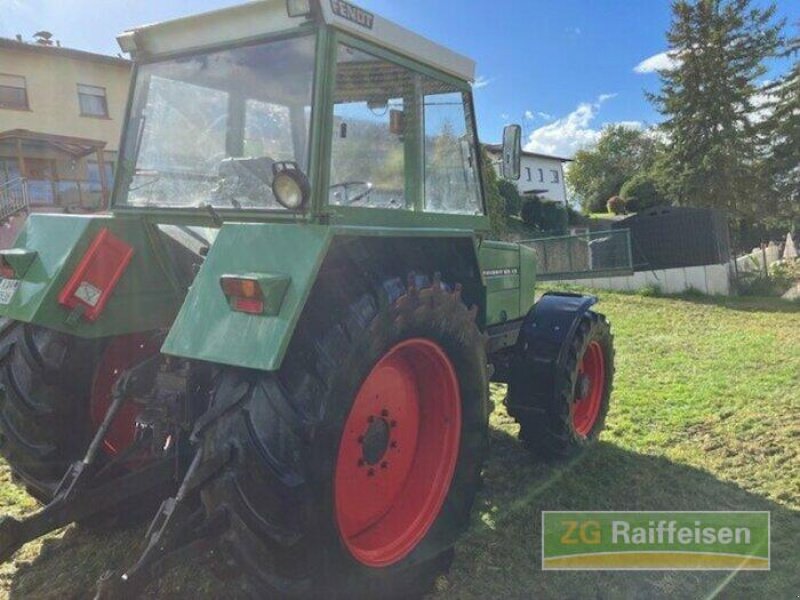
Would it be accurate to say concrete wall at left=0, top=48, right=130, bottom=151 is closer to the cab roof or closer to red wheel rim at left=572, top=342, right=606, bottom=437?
the cab roof

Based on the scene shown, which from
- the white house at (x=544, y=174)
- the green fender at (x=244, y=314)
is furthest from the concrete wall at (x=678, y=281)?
the white house at (x=544, y=174)

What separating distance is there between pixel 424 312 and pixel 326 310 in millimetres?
435

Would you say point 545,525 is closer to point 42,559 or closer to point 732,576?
point 732,576

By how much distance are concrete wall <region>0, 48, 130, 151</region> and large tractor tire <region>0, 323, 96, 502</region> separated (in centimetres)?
1951

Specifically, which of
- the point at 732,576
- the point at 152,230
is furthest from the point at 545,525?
the point at 152,230

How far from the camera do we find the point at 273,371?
6.42 feet

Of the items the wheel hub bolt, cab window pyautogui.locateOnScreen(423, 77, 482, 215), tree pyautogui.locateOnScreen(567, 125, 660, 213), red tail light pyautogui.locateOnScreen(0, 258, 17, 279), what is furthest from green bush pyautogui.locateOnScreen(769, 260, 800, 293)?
tree pyautogui.locateOnScreen(567, 125, 660, 213)

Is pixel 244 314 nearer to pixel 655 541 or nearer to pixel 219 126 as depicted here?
pixel 219 126

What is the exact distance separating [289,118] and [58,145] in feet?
68.8

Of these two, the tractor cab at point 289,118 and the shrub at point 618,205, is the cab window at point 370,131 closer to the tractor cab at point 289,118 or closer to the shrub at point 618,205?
the tractor cab at point 289,118

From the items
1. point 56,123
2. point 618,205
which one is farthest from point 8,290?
point 618,205

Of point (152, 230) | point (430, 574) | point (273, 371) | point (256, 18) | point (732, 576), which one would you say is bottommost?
point (732, 576)

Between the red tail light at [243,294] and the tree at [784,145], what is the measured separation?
23870 millimetres

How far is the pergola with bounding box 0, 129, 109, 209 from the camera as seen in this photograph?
1945 centimetres
